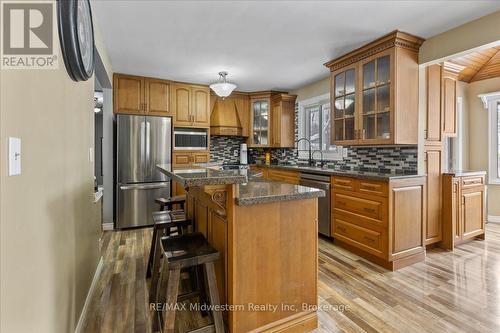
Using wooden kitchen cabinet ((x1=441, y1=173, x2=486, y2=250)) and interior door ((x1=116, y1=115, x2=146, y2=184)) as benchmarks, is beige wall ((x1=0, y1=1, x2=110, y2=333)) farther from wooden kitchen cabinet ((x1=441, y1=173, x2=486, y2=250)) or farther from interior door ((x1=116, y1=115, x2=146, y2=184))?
wooden kitchen cabinet ((x1=441, y1=173, x2=486, y2=250))

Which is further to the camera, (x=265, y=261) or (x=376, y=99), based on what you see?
(x=376, y=99)

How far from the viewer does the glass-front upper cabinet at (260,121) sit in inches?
213

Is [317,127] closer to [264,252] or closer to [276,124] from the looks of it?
[276,124]

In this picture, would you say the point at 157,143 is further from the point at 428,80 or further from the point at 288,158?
the point at 428,80

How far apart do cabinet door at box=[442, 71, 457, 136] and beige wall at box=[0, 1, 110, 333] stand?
373 cm

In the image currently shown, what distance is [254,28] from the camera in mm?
2648

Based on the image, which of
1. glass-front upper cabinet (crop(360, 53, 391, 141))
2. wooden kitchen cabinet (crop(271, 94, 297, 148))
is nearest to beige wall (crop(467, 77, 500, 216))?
glass-front upper cabinet (crop(360, 53, 391, 141))

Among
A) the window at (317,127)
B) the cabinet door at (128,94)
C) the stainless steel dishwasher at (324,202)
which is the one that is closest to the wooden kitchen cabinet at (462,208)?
the stainless steel dishwasher at (324,202)

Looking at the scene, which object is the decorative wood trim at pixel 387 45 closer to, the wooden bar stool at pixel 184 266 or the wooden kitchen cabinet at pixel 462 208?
the wooden kitchen cabinet at pixel 462 208

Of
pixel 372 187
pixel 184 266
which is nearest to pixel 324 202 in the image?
pixel 372 187

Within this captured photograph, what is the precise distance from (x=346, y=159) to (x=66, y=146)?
3.59m

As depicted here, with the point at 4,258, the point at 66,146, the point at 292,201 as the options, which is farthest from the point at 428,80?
the point at 4,258

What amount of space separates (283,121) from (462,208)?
10.0 ft

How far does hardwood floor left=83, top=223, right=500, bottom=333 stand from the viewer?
6.10 ft
